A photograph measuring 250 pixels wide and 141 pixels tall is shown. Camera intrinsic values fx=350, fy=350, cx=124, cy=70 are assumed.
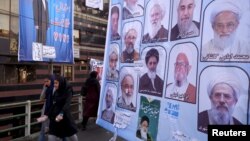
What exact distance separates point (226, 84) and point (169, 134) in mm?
751

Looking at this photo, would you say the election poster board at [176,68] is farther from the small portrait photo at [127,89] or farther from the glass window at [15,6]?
the glass window at [15,6]

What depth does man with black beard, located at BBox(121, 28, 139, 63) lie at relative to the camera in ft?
11.4

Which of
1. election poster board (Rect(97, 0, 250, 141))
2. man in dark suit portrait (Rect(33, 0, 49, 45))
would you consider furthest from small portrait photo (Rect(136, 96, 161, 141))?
man in dark suit portrait (Rect(33, 0, 49, 45))

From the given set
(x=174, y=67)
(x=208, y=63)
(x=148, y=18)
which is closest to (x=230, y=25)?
(x=208, y=63)

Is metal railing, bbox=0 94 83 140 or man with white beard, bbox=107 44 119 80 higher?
man with white beard, bbox=107 44 119 80

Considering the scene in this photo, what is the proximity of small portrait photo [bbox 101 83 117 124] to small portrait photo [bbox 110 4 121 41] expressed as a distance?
1.79ft

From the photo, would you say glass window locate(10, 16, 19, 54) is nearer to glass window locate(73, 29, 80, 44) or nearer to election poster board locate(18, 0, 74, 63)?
election poster board locate(18, 0, 74, 63)

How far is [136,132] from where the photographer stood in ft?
11.2

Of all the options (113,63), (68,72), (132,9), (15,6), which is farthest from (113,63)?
(68,72)

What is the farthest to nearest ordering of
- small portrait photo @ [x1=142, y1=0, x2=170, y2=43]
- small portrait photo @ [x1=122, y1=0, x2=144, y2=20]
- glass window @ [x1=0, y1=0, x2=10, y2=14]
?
glass window @ [x1=0, y1=0, x2=10, y2=14], small portrait photo @ [x1=122, y1=0, x2=144, y2=20], small portrait photo @ [x1=142, y1=0, x2=170, y2=43]

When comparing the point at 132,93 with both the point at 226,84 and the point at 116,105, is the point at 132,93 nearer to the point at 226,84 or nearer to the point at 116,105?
the point at 116,105

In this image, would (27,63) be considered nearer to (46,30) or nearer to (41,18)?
(46,30)

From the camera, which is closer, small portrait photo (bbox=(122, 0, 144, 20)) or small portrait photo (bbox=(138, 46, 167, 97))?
small portrait photo (bbox=(138, 46, 167, 97))

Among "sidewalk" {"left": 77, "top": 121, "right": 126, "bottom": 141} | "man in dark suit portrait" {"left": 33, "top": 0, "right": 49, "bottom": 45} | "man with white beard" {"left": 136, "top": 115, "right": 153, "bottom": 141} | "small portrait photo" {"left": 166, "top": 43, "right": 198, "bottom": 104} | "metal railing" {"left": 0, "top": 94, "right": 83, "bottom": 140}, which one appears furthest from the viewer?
"man in dark suit portrait" {"left": 33, "top": 0, "right": 49, "bottom": 45}
